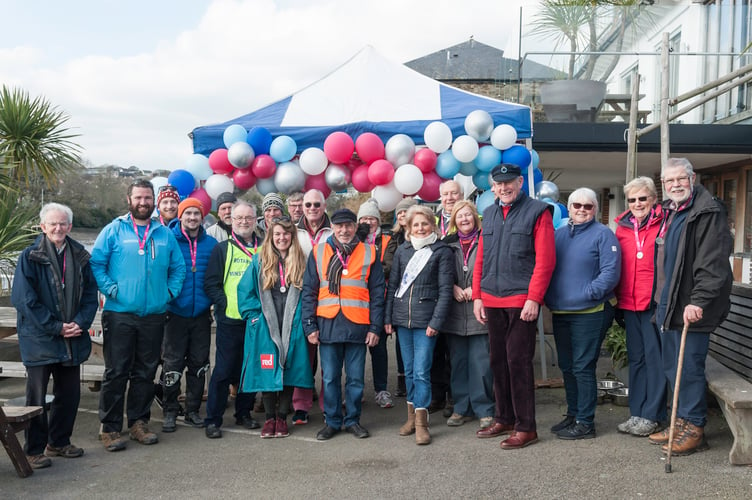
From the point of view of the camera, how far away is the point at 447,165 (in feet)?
21.8

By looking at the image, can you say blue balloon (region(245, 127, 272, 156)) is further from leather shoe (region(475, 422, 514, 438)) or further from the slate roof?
the slate roof

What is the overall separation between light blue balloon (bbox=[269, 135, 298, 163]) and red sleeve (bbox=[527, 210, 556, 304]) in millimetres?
2901

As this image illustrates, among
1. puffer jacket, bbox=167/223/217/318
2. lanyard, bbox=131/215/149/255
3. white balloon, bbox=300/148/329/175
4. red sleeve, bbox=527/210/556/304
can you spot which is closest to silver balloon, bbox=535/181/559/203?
white balloon, bbox=300/148/329/175

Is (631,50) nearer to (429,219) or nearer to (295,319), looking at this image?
(429,219)

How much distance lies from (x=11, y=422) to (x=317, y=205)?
8.88 feet

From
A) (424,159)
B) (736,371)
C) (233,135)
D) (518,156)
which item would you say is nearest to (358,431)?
(424,159)

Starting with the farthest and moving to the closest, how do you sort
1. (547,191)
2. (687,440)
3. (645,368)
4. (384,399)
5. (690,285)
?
1. (547,191)
2. (384,399)
3. (645,368)
4. (687,440)
5. (690,285)

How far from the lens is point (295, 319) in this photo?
5.23 m

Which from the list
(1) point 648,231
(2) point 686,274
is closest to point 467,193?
(1) point 648,231

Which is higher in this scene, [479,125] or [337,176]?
[479,125]

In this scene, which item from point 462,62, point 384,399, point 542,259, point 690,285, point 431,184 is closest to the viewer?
point 690,285

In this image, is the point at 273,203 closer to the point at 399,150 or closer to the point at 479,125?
the point at 399,150

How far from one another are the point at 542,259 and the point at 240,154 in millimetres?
3171

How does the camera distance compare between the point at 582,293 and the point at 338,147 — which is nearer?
the point at 582,293
